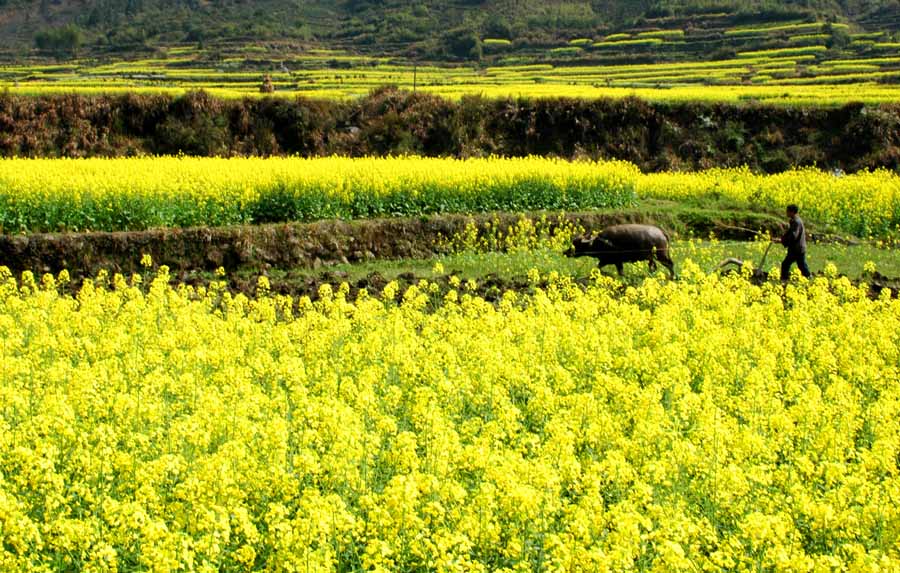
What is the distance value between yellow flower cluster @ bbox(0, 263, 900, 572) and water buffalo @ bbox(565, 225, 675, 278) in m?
5.21

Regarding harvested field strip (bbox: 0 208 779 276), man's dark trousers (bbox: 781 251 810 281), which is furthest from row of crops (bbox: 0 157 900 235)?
man's dark trousers (bbox: 781 251 810 281)

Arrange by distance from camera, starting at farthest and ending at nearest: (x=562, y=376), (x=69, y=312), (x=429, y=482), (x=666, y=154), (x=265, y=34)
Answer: (x=265, y=34), (x=666, y=154), (x=69, y=312), (x=562, y=376), (x=429, y=482)

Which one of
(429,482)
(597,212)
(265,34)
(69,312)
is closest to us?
(429,482)

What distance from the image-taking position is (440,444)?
296 inches

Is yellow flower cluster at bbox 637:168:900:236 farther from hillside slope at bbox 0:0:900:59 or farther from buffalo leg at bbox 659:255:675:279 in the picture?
hillside slope at bbox 0:0:900:59

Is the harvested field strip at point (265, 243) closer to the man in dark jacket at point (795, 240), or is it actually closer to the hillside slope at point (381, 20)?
the man in dark jacket at point (795, 240)

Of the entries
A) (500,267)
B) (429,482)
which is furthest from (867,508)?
(500,267)

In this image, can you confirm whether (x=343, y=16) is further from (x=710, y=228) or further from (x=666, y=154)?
(x=710, y=228)

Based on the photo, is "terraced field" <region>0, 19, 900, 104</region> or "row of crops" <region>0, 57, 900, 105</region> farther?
"terraced field" <region>0, 19, 900, 104</region>

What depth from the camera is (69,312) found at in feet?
41.9

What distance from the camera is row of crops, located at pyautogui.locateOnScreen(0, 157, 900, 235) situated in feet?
64.8

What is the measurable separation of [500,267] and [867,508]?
503 inches

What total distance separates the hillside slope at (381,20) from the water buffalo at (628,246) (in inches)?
2225

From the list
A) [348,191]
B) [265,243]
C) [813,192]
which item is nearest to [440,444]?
[265,243]
